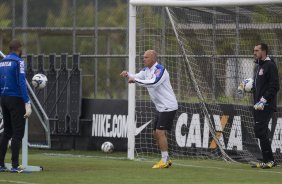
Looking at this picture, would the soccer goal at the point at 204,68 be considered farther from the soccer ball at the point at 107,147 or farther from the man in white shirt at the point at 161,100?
the man in white shirt at the point at 161,100

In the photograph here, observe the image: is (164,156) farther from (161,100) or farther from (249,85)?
(249,85)

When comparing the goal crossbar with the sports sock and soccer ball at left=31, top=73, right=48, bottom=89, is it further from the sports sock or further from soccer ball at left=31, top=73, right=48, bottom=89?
the sports sock

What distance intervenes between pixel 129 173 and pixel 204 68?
4761mm

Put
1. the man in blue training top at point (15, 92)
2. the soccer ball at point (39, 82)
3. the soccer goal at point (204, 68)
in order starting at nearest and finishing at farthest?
1. the man in blue training top at point (15, 92)
2. the soccer goal at point (204, 68)
3. the soccer ball at point (39, 82)

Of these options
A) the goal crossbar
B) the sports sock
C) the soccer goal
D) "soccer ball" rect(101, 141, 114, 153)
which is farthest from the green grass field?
the goal crossbar

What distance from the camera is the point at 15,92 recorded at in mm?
14938

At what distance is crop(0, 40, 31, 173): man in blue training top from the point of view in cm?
1483

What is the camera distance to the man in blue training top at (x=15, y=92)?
14.8 metres

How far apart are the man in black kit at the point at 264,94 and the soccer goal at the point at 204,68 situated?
1231 mm

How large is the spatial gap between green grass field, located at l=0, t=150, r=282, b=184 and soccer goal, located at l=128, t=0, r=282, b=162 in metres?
0.93

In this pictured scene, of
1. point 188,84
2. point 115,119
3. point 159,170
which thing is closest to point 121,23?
point 115,119

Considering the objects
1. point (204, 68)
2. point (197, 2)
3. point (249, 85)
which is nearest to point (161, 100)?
point (249, 85)

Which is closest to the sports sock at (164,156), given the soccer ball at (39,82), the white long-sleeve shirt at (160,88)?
the white long-sleeve shirt at (160,88)

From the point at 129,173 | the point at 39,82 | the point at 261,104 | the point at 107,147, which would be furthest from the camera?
the point at 107,147
